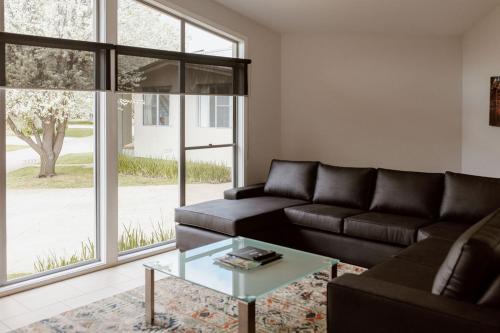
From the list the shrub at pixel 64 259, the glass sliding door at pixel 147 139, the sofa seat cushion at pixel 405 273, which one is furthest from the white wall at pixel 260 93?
the sofa seat cushion at pixel 405 273

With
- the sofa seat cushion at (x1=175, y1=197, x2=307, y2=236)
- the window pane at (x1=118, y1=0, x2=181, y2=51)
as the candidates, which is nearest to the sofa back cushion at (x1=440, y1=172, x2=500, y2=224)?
the sofa seat cushion at (x1=175, y1=197, x2=307, y2=236)

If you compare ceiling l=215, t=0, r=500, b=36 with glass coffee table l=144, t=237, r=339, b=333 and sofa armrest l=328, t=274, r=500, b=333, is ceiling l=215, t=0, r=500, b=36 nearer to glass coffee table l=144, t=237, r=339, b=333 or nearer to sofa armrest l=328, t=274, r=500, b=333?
glass coffee table l=144, t=237, r=339, b=333

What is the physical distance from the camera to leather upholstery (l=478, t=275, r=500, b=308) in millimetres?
1903

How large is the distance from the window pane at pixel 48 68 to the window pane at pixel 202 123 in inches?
49.7

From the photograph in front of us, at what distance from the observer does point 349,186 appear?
4707 millimetres

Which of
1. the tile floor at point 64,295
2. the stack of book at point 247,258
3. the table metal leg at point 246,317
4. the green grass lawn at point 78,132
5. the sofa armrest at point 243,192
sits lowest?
the tile floor at point 64,295

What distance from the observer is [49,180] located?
13.2 feet

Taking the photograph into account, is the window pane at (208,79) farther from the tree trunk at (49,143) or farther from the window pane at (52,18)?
the tree trunk at (49,143)

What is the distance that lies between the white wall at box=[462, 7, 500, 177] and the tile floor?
11.6 feet

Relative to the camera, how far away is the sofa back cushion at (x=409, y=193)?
13.7ft

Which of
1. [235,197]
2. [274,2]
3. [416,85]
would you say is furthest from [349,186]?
[274,2]

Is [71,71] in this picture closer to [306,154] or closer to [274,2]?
[274,2]

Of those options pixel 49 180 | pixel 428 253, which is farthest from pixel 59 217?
pixel 428 253

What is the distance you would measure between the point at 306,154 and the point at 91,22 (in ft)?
10.3
